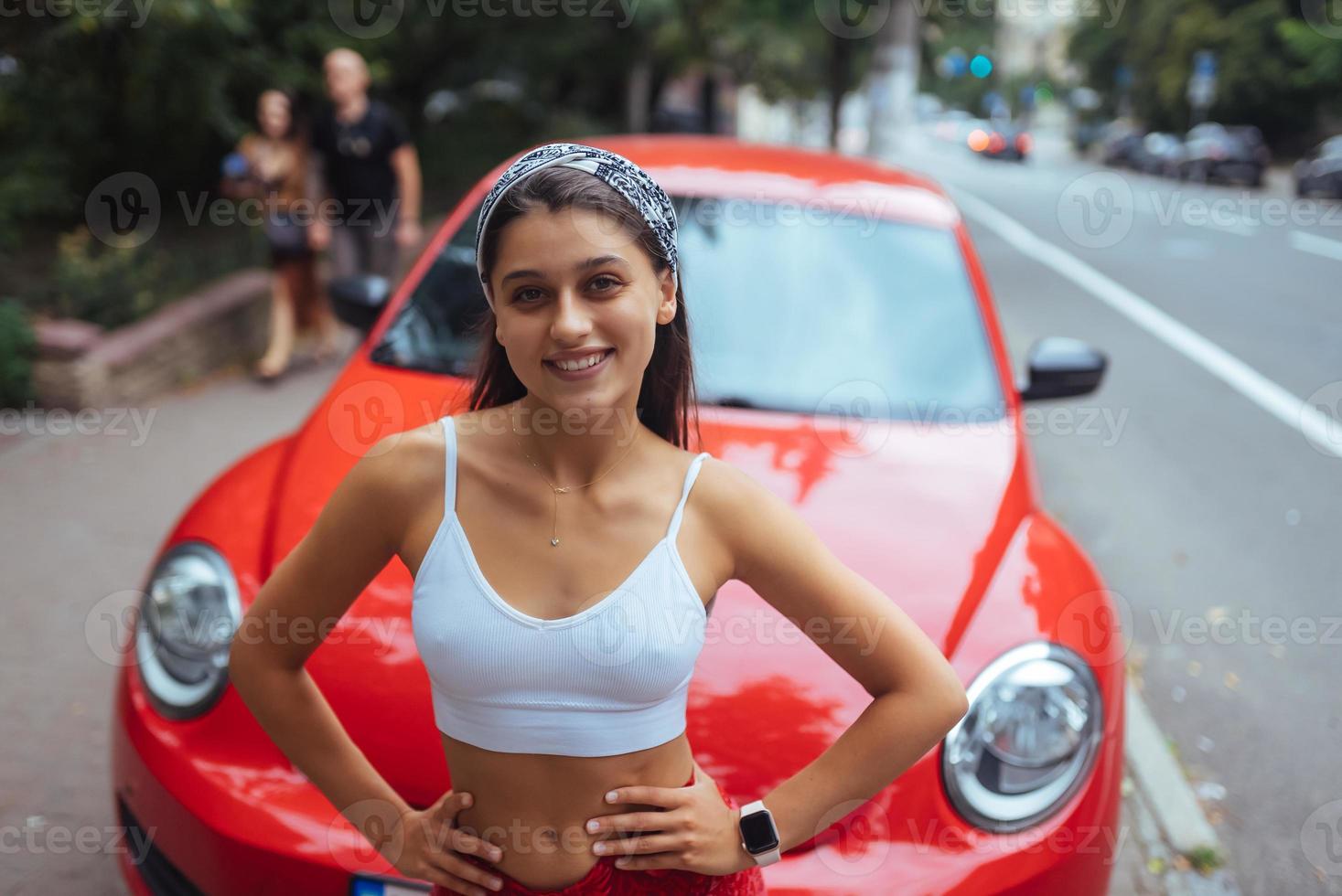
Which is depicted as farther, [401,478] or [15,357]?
[15,357]

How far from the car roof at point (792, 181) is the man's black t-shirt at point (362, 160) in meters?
3.29

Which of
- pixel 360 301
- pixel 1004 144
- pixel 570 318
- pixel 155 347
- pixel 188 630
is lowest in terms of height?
pixel 1004 144

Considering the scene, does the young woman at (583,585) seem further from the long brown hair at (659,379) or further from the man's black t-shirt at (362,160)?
the man's black t-shirt at (362,160)

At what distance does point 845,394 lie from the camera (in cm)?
319

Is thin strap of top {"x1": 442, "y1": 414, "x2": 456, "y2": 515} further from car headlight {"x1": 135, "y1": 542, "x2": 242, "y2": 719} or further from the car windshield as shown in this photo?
the car windshield

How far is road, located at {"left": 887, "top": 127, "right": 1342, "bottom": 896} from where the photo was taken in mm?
3664

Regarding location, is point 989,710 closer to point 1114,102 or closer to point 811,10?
point 811,10

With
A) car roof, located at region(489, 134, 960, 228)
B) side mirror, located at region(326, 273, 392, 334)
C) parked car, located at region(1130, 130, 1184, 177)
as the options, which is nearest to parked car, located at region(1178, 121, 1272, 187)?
parked car, located at region(1130, 130, 1184, 177)

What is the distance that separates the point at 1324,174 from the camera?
23.3 meters

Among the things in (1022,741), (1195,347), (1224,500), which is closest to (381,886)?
(1022,741)

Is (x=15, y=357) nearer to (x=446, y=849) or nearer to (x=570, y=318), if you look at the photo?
(x=446, y=849)

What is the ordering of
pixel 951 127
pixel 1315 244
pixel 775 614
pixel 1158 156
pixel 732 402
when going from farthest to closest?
pixel 951 127 < pixel 1158 156 < pixel 1315 244 < pixel 732 402 < pixel 775 614

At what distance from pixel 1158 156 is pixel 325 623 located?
1526 inches

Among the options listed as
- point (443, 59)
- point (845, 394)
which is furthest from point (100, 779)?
point (443, 59)
